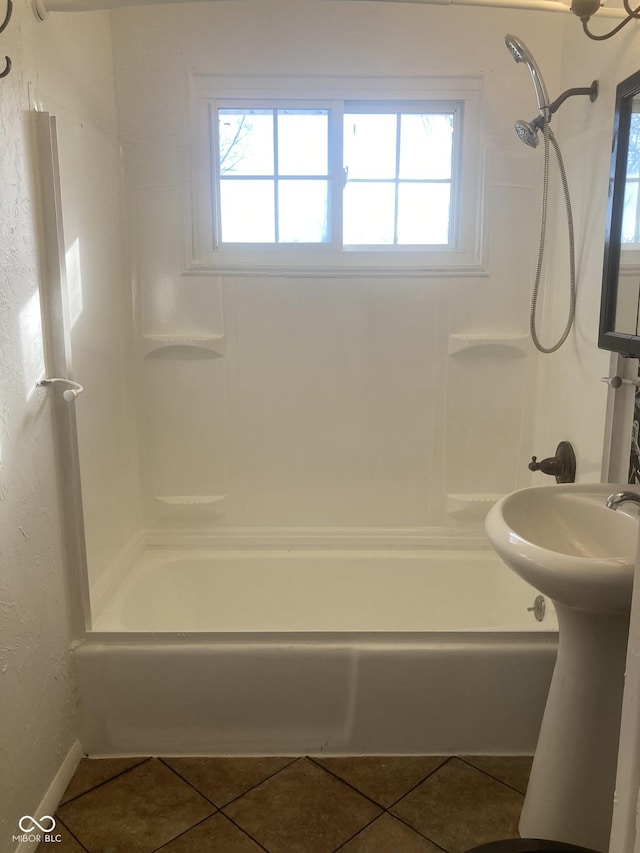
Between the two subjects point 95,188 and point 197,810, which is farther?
point 95,188

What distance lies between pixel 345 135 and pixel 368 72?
211 mm

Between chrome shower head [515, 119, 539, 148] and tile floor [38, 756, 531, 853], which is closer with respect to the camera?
tile floor [38, 756, 531, 853]

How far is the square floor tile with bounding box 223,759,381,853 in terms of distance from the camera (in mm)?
1492

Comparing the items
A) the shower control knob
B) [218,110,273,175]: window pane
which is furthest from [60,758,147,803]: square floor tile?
[218,110,273,175]: window pane

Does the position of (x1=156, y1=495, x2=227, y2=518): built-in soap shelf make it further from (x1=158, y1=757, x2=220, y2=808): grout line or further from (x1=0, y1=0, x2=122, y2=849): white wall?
(x1=158, y1=757, x2=220, y2=808): grout line

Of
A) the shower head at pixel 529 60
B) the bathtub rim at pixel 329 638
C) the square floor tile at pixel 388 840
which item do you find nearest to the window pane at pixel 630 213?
the shower head at pixel 529 60

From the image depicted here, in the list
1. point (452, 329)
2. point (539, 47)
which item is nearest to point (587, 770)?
point (452, 329)

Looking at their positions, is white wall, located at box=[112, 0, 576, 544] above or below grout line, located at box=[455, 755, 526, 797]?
above

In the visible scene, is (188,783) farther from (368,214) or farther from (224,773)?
(368,214)

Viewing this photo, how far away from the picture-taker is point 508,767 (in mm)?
1727

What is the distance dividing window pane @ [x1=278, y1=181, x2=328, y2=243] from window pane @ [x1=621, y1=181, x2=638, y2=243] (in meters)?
1.09

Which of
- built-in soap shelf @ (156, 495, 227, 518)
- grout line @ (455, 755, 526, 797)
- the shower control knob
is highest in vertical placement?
the shower control knob

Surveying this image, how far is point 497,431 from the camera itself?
7.82 ft

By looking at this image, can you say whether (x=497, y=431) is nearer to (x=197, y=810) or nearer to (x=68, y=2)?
(x=197, y=810)
